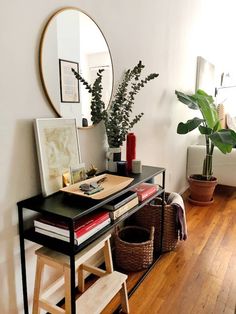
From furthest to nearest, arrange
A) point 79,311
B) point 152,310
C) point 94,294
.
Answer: point 152,310 < point 94,294 < point 79,311

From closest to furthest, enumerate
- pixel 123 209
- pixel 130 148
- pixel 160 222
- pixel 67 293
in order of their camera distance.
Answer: pixel 67 293 → pixel 123 209 → pixel 130 148 → pixel 160 222

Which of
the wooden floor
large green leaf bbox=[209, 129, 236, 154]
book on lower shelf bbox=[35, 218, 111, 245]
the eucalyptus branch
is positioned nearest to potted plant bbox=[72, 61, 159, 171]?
the eucalyptus branch

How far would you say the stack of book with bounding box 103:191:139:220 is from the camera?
145 centimetres

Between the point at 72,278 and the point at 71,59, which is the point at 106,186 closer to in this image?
the point at 72,278

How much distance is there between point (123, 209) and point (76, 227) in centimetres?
37

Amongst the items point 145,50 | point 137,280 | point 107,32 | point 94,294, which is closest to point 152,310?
Answer: point 137,280

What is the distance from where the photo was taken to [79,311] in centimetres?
133

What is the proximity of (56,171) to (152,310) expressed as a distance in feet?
3.42

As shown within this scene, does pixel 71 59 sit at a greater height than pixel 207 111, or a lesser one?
greater

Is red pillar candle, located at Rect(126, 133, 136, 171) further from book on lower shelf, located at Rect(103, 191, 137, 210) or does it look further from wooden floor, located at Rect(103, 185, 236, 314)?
wooden floor, located at Rect(103, 185, 236, 314)

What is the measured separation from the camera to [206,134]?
3.01m

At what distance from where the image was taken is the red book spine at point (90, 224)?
1203 millimetres

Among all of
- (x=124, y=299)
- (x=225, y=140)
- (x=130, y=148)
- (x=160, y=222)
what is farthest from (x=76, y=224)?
(x=225, y=140)

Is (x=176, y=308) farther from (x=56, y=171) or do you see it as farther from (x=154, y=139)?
(x=154, y=139)
